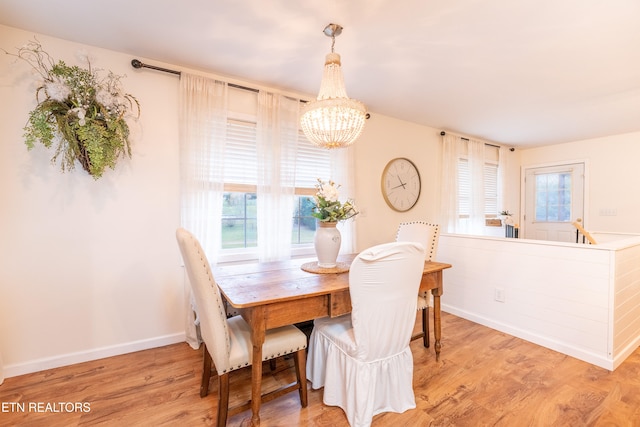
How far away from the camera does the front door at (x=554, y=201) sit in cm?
486

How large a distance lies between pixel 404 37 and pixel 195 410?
277cm

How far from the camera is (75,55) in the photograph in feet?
6.93

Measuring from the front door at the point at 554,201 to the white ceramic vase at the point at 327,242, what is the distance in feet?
15.6

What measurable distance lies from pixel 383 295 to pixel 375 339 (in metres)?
0.26

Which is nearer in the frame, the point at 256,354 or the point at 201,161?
the point at 256,354

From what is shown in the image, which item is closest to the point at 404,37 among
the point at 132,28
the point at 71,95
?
the point at 132,28

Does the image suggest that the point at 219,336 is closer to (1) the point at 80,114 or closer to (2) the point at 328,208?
(2) the point at 328,208

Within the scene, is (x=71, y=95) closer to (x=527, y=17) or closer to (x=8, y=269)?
(x=8, y=269)

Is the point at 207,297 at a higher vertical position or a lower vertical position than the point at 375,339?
higher

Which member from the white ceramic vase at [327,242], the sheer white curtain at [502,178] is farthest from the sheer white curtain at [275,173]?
the sheer white curtain at [502,178]

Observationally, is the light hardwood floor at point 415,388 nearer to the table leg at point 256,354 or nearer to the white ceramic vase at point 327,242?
the table leg at point 256,354

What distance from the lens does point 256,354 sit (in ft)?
4.91

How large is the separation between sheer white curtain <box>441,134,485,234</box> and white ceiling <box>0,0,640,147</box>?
122cm

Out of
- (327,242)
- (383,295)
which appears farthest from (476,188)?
(383,295)
